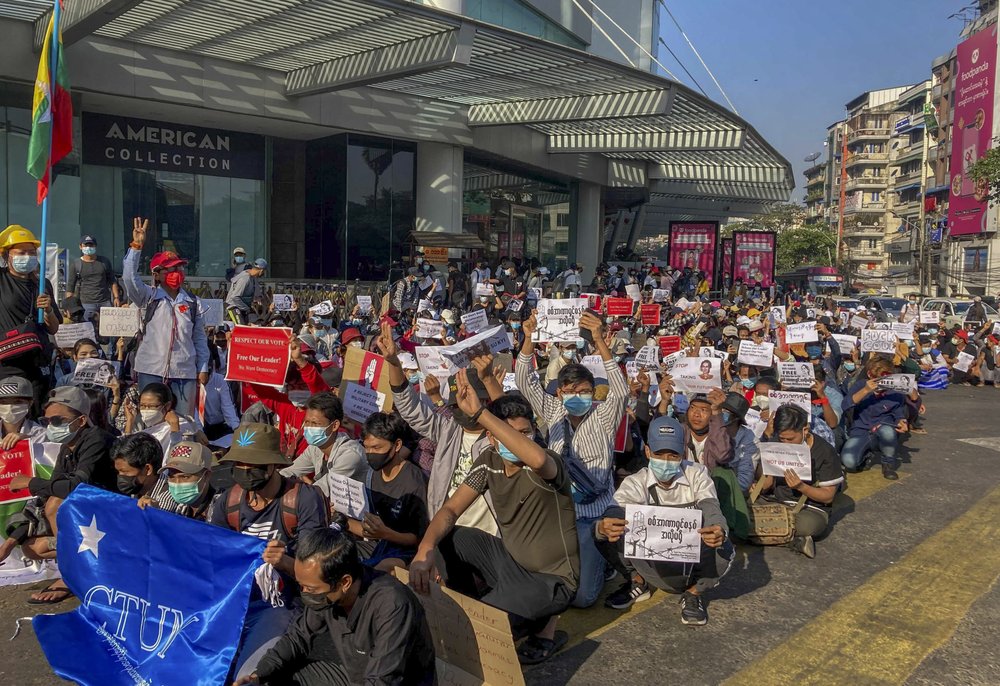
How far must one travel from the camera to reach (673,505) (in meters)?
5.42

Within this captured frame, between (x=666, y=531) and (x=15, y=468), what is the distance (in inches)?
156

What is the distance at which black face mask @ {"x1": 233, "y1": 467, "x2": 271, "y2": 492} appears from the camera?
454 cm

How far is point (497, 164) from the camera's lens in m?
29.7

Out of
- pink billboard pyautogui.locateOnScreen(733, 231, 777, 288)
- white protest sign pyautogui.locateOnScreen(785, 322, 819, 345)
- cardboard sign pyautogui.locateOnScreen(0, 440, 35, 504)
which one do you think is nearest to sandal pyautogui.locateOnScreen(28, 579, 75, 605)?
cardboard sign pyautogui.locateOnScreen(0, 440, 35, 504)

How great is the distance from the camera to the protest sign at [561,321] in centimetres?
899

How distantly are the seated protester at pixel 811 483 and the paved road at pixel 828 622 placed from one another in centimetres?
17

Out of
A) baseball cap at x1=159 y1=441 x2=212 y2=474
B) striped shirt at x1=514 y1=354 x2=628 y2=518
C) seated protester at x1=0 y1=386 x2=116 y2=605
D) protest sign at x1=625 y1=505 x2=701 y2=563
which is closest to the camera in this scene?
baseball cap at x1=159 y1=441 x2=212 y2=474

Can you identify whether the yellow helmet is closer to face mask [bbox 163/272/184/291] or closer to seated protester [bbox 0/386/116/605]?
face mask [bbox 163/272/184/291]

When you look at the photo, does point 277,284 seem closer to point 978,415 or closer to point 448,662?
point 978,415

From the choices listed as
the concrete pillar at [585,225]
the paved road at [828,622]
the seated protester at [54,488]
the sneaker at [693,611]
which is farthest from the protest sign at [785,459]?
the concrete pillar at [585,225]

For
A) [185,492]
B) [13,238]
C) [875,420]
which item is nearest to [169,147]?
[13,238]

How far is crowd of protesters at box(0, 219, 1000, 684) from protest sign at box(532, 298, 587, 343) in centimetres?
18

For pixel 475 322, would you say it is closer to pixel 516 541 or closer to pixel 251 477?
pixel 516 541

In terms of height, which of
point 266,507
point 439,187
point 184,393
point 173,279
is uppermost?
point 439,187
